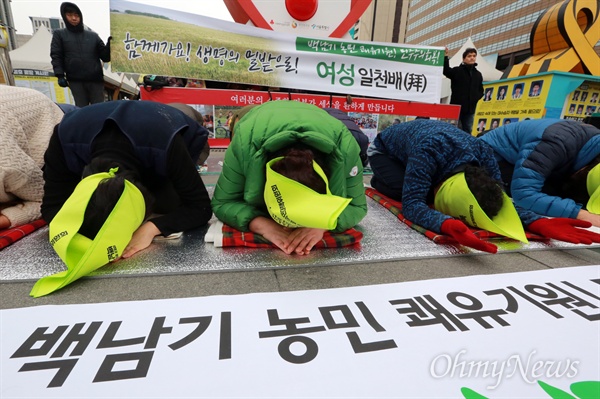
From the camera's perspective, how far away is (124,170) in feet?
3.06

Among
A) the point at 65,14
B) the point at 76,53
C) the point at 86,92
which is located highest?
the point at 65,14

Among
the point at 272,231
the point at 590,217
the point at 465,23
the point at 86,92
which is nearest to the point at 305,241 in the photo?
the point at 272,231

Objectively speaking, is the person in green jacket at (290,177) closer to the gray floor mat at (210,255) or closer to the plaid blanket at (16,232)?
the gray floor mat at (210,255)

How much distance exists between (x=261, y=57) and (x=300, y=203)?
2.23 m

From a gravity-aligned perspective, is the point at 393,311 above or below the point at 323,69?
below

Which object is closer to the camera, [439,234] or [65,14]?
[439,234]

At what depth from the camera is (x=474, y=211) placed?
111 centimetres

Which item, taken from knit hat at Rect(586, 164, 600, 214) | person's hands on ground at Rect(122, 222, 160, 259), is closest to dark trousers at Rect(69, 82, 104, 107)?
person's hands on ground at Rect(122, 222, 160, 259)


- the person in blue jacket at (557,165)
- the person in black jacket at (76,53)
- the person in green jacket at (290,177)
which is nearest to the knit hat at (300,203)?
the person in green jacket at (290,177)

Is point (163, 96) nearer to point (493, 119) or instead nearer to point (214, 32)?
point (214, 32)

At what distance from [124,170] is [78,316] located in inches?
16.7

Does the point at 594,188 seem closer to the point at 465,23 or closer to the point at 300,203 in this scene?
the point at 300,203

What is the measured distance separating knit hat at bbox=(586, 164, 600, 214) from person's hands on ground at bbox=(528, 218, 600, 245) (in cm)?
22

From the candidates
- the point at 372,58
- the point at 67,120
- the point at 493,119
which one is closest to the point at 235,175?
the point at 67,120
